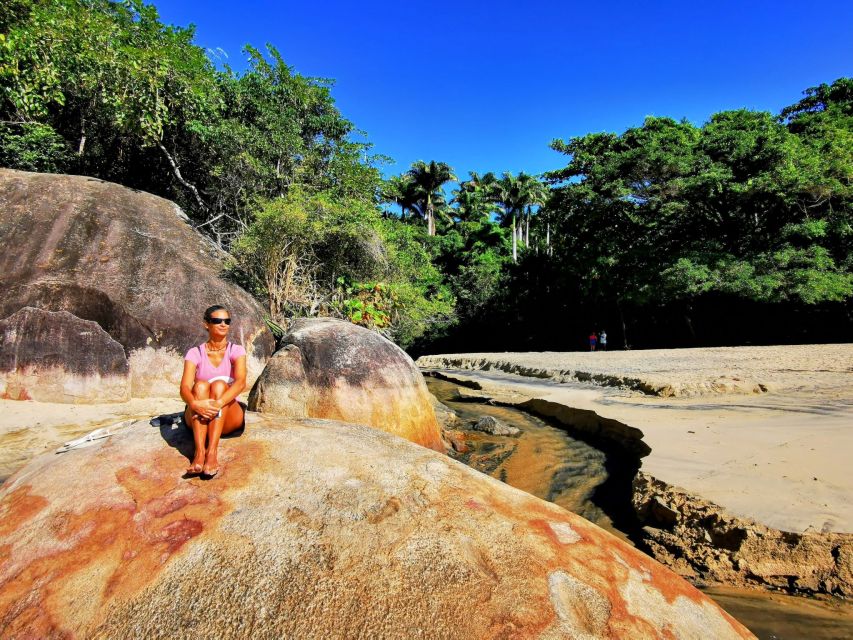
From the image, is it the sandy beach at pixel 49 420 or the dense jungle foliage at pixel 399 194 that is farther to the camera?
the dense jungle foliage at pixel 399 194

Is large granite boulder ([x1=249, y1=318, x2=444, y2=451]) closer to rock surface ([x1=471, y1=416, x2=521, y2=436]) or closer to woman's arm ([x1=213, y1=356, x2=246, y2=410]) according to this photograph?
rock surface ([x1=471, y1=416, x2=521, y2=436])

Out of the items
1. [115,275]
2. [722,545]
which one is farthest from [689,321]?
[115,275]

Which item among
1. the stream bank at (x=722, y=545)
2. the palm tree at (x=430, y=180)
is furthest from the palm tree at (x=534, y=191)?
the stream bank at (x=722, y=545)

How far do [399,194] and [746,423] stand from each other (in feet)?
47.2

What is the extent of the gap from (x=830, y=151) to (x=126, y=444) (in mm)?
21234

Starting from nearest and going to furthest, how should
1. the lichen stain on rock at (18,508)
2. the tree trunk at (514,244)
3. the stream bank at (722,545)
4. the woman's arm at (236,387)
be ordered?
1. the lichen stain on rock at (18,508)
2. the woman's arm at (236,387)
3. the stream bank at (722,545)
4. the tree trunk at (514,244)

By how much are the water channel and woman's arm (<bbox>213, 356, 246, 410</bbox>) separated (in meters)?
3.22

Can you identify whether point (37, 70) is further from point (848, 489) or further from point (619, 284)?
point (619, 284)

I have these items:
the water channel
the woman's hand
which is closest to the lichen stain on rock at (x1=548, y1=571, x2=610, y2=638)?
the water channel

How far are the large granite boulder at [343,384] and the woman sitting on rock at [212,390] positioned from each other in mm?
2185

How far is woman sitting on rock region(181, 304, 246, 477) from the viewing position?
98.9 inches

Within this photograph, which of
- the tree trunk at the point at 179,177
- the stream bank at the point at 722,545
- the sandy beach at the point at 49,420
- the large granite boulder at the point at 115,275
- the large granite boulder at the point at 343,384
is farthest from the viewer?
the tree trunk at the point at 179,177

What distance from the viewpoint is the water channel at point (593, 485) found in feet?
8.20

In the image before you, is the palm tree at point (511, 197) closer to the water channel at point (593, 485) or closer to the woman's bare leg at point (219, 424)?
the water channel at point (593, 485)
